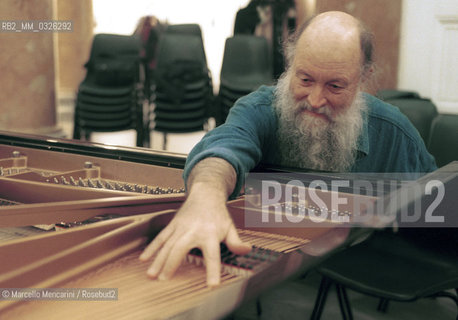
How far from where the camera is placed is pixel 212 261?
1067 mm

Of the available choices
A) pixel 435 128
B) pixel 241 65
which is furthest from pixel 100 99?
pixel 435 128

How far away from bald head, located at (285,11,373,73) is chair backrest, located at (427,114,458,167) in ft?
4.20

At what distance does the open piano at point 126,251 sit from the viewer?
0.91 meters

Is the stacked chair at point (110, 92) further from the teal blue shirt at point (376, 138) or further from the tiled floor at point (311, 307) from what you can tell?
the tiled floor at point (311, 307)

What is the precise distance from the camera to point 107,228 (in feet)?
4.11

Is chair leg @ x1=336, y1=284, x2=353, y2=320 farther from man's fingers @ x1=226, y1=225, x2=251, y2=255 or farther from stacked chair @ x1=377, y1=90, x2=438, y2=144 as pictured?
stacked chair @ x1=377, y1=90, x2=438, y2=144

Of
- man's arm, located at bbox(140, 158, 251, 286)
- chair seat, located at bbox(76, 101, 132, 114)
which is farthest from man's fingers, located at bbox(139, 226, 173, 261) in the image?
chair seat, located at bbox(76, 101, 132, 114)

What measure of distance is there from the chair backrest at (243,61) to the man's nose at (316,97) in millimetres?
3125

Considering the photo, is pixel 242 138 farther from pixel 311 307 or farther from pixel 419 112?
pixel 419 112

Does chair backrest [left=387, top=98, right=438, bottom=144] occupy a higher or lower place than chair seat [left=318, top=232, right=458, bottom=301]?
higher

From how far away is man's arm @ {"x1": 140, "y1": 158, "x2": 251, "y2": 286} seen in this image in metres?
1.09

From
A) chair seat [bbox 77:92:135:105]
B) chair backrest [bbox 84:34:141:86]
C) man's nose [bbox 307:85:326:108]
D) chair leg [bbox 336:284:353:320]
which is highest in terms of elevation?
chair backrest [bbox 84:34:141:86]

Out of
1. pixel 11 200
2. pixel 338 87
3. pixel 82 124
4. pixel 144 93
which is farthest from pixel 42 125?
pixel 338 87

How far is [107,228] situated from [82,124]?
14.4ft
